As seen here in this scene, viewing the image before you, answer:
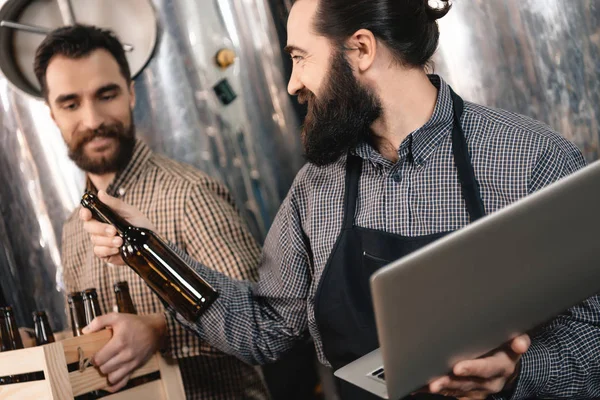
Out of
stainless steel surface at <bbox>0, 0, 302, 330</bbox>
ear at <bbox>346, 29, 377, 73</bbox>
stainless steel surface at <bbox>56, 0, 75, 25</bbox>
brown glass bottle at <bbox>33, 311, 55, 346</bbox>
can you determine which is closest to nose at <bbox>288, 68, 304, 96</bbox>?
ear at <bbox>346, 29, 377, 73</bbox>

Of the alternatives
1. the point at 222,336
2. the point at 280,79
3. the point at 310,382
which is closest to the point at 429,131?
the point at 222,336

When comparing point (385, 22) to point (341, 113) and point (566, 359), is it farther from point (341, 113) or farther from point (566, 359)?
point (566, 359)

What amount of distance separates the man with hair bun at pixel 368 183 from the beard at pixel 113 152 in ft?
1.69

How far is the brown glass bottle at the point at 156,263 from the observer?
141cm

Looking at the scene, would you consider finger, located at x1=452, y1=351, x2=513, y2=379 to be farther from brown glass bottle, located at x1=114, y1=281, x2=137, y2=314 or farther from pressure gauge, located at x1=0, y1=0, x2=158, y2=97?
pressure gauge, located at x1=0, y1=0, x2=158, y2=97

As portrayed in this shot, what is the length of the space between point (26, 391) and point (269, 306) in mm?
515

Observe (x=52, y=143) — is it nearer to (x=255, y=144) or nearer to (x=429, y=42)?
(x=255, y=144)

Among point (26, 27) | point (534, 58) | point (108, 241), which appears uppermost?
point (26, 27)

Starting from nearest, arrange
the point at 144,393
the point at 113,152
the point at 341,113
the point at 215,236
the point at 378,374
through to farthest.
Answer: the point at 378,374
the point at 341,113
the point at 144,393
the point at 215,236
the point at 113,152

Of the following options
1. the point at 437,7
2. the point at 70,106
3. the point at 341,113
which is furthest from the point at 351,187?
the point at 70,106

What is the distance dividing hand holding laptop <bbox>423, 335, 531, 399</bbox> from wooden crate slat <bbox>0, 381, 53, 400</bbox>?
70 cm

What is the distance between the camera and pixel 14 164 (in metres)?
2.22

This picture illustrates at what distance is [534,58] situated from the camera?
1.59 meters

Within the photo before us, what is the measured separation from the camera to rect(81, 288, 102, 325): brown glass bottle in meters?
1.60
